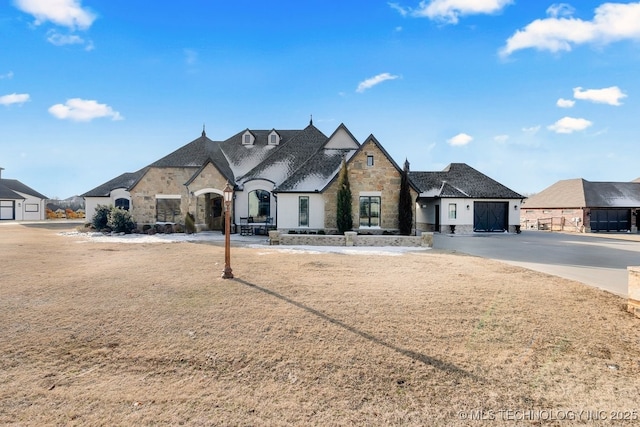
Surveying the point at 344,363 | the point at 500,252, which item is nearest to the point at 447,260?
the point at 500,252

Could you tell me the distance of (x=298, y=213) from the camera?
22.0m

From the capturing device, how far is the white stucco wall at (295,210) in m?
21.8

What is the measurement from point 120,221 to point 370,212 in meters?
18.3

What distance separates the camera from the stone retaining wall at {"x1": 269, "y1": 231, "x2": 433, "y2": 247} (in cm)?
1786

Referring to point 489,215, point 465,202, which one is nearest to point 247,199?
point 465,202

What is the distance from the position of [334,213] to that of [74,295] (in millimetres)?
15435

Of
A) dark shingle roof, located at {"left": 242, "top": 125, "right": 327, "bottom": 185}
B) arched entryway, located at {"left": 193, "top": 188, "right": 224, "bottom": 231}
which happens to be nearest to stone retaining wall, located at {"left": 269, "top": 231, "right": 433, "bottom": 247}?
dark shingle roof, located at {"left": 242, "top": 125, "right": 327, "bottom": 185}

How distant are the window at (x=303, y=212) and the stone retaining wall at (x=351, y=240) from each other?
3.69 metres

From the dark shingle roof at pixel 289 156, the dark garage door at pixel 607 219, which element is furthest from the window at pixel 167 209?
the dark garage door at pixel 607 219

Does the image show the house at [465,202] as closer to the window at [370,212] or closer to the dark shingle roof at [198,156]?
the window at [370,212]

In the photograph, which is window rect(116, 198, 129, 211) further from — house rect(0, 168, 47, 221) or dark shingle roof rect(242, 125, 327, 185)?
house rect(0, 168, 47, 221)

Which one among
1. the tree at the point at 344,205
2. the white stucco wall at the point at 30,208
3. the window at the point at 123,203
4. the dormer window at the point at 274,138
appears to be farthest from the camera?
the white stucco wall at the point at 30,208

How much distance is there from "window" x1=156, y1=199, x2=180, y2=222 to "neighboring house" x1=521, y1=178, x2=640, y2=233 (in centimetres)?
3734

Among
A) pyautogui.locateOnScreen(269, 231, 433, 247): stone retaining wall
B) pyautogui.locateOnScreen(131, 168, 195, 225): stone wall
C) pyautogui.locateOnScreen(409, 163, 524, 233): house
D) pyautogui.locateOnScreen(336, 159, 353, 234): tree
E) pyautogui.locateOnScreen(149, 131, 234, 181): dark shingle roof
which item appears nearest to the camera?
pyautogui.locateOnScreen(269, 231, 433, 247): stone retaining wall
